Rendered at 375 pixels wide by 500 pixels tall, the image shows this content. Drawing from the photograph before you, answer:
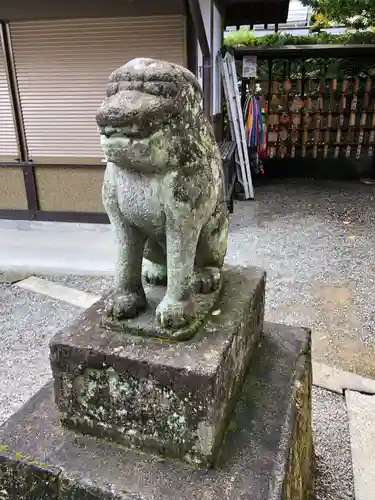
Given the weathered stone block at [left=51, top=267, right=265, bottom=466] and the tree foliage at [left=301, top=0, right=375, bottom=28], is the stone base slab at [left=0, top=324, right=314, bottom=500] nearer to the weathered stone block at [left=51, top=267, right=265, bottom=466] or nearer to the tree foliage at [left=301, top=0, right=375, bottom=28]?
the weathered stone block at [left=51, top=267, right=265, bottom=466]

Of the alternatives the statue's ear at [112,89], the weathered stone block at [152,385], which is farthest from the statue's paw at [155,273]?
the statue's ear at [112,89]

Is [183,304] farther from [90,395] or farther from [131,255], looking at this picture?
[90,395]

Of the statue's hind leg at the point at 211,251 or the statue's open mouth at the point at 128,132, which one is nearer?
the statue's open mouth at the point at 128,132

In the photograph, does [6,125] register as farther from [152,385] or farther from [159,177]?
[152,385]

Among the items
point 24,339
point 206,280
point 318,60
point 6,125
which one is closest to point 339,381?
point 206,280

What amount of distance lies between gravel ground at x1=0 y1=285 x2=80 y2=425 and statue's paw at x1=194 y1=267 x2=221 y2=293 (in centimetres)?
127

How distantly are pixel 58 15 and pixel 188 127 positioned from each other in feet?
10.8

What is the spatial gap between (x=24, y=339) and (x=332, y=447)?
1.77 meters

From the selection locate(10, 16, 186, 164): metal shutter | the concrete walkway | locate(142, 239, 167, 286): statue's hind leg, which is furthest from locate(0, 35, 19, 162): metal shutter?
locate(142, 239, 167, 286): statue's hind leg

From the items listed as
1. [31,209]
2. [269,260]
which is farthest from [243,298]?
[31,209]

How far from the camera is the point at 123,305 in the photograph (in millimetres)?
1178

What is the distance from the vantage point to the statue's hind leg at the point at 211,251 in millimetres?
1262

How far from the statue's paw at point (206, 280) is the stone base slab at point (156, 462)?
0.30m

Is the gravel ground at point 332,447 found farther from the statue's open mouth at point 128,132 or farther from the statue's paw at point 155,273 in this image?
the statue's open mouth at point 128,132
